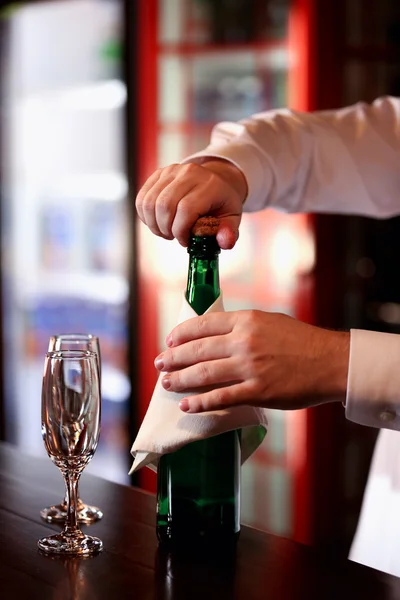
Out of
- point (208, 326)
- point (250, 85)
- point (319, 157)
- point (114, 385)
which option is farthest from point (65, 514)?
point (114, 385)

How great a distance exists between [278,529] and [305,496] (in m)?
0.21

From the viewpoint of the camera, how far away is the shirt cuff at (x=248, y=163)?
117 cm

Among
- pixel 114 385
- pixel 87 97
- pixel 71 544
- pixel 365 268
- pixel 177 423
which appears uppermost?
pixel 87 97

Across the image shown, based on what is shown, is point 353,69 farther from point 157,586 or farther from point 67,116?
point 157,586

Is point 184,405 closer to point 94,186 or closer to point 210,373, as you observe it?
point 210,373

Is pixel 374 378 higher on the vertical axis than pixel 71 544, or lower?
higher

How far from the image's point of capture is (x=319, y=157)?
56.4 inches

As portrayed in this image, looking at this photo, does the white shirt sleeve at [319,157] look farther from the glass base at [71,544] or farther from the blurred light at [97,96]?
the blurred light at [97,96]

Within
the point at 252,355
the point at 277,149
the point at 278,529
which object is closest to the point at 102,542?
the point at 252,355

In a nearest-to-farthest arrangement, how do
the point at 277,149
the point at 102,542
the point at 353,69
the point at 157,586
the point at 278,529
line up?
the point at 157,586 → the point at 102,542 → the point at 277,149 → the point at 353,69 → the point at 278,529

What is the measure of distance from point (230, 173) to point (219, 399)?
454mm

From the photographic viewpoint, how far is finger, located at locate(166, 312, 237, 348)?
81 cm

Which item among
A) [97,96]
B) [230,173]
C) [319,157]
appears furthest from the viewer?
[97,96]

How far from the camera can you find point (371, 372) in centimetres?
82
